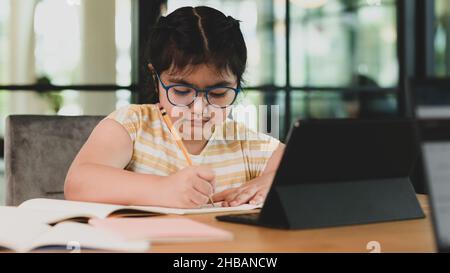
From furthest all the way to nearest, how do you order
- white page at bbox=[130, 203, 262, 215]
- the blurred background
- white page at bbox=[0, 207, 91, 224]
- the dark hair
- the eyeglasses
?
the blurred background → the dark hair → the eyeglasses → white page at bbox=[130, 203, 262, 215] → white page at bbox=[0, 207, 91, 224]

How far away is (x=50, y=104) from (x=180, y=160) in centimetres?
180

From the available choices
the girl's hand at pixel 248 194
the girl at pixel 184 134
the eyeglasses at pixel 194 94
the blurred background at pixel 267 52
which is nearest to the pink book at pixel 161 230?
the girl at pixel 184 134

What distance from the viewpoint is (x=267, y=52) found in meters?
3.71

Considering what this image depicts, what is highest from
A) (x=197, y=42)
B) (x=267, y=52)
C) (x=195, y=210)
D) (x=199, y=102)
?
(x=267, y=52)

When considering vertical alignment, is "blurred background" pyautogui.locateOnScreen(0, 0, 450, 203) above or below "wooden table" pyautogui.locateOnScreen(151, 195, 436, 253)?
above

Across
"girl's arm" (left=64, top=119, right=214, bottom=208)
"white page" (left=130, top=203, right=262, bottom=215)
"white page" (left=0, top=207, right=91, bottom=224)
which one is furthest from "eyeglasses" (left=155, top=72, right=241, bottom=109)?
"white page" (left=0, top=207, right=91, bottom=224)

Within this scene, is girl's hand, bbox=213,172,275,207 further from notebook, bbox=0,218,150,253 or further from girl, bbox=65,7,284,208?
notebook, bbox=0,218,150,253

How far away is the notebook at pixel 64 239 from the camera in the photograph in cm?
81

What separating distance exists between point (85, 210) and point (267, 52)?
2.74m

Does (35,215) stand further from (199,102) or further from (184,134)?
(184,134)

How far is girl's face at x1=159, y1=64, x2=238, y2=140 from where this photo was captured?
151 centimetres

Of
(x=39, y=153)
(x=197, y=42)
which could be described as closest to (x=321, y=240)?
(x=197, y=42)

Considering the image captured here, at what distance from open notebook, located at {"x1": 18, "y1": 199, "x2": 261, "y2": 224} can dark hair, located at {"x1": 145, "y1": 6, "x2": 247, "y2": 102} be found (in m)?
0.45

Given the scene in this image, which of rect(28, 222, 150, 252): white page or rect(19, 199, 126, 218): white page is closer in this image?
rect(28, 222, 150, 252): white page
